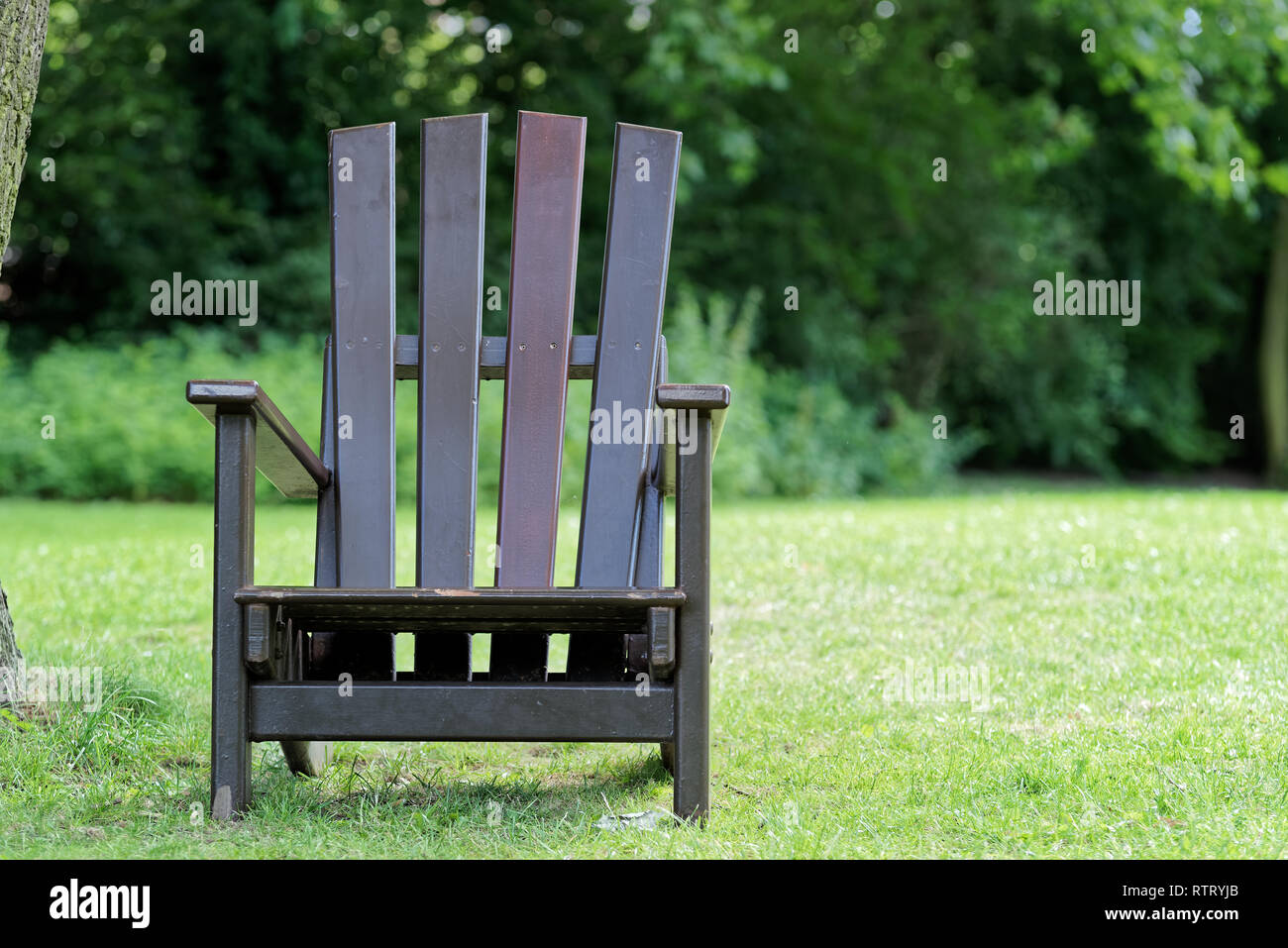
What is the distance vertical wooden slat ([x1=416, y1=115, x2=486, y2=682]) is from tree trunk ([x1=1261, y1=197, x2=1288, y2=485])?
14.0 metres

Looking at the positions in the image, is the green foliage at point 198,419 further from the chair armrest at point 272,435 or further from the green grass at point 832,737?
the chair armrest at point 272,435

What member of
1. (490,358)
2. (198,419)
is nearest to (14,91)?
(490,358)

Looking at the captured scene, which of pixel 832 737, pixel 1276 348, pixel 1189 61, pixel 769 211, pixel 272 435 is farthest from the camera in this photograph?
pixel 1276 348

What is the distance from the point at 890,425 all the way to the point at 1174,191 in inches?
194

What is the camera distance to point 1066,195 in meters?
14.7

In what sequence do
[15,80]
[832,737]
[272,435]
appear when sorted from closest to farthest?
[272,435]
[15,80]
[832,737]

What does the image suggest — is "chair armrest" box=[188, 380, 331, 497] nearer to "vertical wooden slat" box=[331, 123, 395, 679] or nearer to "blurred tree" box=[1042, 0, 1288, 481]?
"vertical wooden slat" box=[331, 123, 395, 679]

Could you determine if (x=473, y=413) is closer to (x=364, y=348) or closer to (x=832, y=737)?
(x=364, y=348)

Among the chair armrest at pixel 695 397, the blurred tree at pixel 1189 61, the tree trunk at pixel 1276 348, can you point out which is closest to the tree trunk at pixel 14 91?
the chair armrest at pixel 695 397

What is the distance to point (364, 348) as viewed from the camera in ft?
8.80

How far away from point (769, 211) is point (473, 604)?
35.6 feet

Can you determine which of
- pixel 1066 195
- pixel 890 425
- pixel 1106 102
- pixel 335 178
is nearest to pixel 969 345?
pixel 890 425

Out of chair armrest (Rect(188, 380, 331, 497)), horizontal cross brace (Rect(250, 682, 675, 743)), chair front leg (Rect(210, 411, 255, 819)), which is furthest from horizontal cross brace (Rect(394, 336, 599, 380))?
horizontal cross brace (Rect(250, 682, 675, 743))

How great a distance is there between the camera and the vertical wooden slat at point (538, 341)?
8.47 feet
